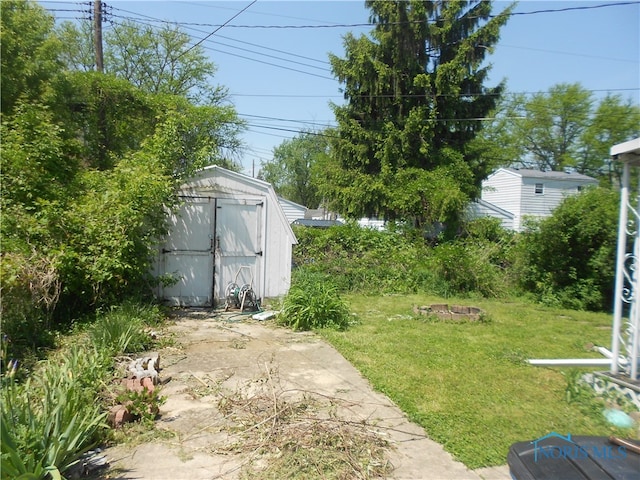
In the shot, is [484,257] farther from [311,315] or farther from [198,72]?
[198,72]

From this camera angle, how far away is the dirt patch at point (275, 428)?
296cm

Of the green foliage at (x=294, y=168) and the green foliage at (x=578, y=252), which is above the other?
the green foliage at (x=294, y=168)

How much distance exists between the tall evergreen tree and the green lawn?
31.4 ft

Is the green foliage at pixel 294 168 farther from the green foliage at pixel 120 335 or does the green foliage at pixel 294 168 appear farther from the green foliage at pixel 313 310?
the green foliage at pixel 120 335

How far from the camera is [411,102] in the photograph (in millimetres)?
17984

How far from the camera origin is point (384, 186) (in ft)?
58.0

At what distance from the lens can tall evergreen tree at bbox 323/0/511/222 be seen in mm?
17406

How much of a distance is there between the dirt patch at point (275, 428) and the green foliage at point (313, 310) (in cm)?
165

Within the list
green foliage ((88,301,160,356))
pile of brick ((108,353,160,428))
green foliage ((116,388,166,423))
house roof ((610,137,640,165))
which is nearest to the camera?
pile of brick ((108,353,160,428))

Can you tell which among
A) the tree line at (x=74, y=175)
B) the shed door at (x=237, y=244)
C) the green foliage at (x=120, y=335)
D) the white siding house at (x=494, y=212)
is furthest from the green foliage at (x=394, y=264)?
the white siding house at (x=494, y=212)

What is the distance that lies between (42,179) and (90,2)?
9903 millimetres

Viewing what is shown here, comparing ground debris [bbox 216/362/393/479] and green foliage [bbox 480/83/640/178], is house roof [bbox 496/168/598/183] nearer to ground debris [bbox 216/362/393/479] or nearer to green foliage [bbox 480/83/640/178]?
green foliage [bbox 480/83/640/178]

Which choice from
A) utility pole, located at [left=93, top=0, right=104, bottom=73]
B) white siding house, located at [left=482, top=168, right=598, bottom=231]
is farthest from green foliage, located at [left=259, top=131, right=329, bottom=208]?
utility pole, located at [left=93, top=0, right=104, bottom=73]

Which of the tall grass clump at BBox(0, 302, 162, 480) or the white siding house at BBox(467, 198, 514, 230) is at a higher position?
the white siding house at BBox(467, 198, 514, 230)
